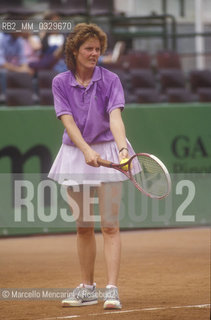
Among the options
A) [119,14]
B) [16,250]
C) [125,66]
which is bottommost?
[16,250]

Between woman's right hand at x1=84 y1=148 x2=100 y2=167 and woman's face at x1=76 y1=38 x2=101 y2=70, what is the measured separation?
587 millimetres

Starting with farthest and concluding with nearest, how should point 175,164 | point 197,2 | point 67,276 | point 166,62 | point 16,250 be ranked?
point 197,2, point 166,62, point 175,164, point 16,250, point 67,276

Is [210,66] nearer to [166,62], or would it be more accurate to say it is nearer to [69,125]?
[166,62]

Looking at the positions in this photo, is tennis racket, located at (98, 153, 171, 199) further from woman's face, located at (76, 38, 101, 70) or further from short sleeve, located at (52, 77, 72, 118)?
woman's face, located at (76, 38, 101, 70)

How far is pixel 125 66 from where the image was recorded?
→ 14.4m

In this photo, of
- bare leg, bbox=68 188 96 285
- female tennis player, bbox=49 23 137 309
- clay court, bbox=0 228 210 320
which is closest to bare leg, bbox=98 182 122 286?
female tennis player, bbox=49 23 137 309

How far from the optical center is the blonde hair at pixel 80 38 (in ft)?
17.8

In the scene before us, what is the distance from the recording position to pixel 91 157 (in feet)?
17.1

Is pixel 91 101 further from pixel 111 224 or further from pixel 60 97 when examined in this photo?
pixel 111 224

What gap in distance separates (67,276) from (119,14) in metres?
10.5

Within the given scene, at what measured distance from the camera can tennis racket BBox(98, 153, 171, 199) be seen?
4.97 metres

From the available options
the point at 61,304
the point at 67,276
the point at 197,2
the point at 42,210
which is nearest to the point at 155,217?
the point at 42,210

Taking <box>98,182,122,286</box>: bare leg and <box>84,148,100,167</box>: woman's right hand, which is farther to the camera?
<box>98,182,122,286</box>: bare leg

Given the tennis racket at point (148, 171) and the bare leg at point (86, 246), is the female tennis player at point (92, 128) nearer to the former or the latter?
the bare leg at point (86, 246)
